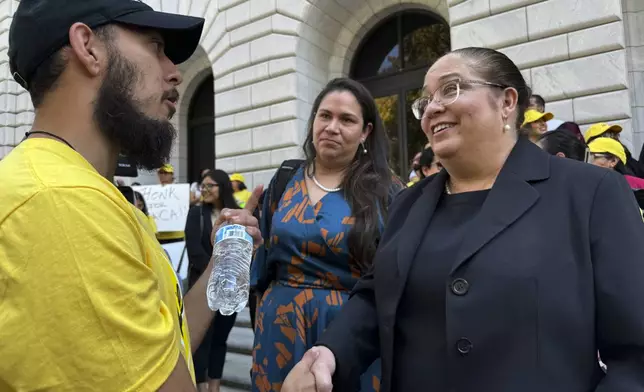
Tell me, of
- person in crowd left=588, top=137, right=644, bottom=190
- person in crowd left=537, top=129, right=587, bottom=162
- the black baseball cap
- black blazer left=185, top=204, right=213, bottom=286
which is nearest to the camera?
the black baseball cap

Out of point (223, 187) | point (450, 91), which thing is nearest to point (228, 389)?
point (223, 187)

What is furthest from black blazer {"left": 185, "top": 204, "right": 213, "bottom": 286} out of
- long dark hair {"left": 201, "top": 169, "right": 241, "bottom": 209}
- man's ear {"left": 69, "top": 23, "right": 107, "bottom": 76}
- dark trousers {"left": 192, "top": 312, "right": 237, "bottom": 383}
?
man's ear {"left": 69, "top": 23, "right": 107, "bottom": 76}

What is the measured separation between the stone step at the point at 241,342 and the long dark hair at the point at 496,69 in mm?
4890

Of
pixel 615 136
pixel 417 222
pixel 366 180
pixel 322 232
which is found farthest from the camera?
pixel 615 136

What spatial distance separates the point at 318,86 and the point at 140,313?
9483 mm

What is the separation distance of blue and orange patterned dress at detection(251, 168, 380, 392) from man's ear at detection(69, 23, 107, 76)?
1.42 metres

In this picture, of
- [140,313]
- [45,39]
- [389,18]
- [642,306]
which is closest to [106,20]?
[45,39]

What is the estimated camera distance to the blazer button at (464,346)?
1.41m

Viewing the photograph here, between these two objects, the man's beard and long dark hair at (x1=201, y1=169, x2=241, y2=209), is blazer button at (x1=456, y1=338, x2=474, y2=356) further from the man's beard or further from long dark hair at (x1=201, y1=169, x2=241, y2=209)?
long dark hair at (x1=201, y1=169, x2=241, y2=209)

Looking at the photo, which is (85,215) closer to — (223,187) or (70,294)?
(70,294)

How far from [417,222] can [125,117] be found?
1020mm

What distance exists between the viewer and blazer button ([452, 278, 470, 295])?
A: 56.9 inches

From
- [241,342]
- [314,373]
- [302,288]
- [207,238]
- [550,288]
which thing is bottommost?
[241,342]

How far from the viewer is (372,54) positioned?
34.2 feet
